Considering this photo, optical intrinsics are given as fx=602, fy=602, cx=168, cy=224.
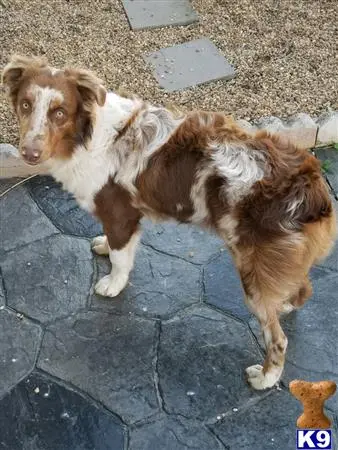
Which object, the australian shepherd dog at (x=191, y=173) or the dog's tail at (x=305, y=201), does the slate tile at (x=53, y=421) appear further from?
the dog's tail at (x=305, y=201)

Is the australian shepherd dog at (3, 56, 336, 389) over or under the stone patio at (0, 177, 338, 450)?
over

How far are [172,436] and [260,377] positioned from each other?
61 centimetres

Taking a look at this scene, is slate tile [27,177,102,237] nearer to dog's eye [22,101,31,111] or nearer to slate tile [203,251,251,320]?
slate tile [203,251,251,320]

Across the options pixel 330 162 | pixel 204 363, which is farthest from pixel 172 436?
pixel 330 162

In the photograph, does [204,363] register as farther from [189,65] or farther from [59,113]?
[189,65]

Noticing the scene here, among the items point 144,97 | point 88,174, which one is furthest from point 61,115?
point 144,97

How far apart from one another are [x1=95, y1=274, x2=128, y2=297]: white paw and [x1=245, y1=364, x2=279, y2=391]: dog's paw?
992 millimetres

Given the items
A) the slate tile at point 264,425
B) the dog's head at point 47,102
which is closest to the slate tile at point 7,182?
the dog's head at point 47,102

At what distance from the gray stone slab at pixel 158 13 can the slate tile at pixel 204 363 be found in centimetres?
324

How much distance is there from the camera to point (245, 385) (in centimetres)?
358

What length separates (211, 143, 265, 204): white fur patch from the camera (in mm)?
3051

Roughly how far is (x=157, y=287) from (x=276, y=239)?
1.28 meters

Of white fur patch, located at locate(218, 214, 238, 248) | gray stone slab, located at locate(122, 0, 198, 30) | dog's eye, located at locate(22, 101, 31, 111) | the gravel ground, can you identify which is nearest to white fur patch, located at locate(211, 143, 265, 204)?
white fur patch, located at locate(218, 214, 238, 248)

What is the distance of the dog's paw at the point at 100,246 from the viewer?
4.21 metres
